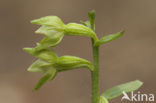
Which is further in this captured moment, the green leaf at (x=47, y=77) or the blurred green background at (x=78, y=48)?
the blurred green background at (x=78, y=48)

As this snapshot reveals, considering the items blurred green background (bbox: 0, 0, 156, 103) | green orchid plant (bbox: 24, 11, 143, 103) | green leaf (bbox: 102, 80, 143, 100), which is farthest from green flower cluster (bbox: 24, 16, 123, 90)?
blurred green background (bbox: 0, 0, 156, 103)

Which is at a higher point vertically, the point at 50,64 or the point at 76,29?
the point at 76,29

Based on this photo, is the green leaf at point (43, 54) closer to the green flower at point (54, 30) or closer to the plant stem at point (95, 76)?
the green flower at point (54, 30)

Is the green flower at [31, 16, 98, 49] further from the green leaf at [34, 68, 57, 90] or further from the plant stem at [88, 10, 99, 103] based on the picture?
the green leaf at [34, 68, 57, 90]

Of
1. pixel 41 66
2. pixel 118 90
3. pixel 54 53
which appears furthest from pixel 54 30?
pixel 118 90

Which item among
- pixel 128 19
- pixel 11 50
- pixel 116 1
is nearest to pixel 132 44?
pixel 128 19

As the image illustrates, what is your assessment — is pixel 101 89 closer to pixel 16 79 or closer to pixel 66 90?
pixel 66 90

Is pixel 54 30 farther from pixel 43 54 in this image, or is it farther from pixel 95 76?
pixel 95 76

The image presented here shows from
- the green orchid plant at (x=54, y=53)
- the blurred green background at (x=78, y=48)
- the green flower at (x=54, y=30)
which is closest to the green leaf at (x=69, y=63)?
the green orchid plant at (x=54, y=53)
